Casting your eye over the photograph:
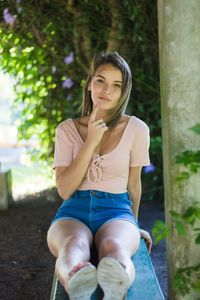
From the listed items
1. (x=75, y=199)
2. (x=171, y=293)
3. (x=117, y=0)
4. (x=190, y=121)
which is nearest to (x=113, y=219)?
(x=75, y=199)

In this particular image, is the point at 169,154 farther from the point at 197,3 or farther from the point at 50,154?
the point at 50,154

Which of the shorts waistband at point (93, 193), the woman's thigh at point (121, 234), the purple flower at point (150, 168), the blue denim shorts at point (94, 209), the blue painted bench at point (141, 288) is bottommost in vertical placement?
the purple flower at point (150, 168)

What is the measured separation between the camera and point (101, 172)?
3.00 metres

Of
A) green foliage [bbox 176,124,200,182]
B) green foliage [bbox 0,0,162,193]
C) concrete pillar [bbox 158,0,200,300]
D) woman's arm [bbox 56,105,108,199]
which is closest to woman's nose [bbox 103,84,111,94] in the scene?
woman's arm [bbox 56,105,108,199]

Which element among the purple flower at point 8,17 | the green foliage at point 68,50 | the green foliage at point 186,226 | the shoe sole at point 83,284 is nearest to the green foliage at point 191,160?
the green foliage at point 186,226

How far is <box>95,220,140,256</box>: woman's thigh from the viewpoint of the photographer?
2.63m

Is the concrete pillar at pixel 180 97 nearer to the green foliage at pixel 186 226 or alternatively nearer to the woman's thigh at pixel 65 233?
the green foliage at pixel 186 226

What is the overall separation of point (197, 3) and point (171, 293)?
1.28m

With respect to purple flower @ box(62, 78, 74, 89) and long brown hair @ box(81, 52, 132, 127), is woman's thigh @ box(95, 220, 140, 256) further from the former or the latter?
purple flower @ box(62, 78, 74, 89)

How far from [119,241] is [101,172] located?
1.63ft

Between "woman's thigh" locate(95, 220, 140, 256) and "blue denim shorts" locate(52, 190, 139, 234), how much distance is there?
62 mm

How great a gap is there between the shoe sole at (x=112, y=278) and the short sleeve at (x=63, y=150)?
33.2 inches

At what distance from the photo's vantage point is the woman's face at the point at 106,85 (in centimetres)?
307

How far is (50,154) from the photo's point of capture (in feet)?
20.7
